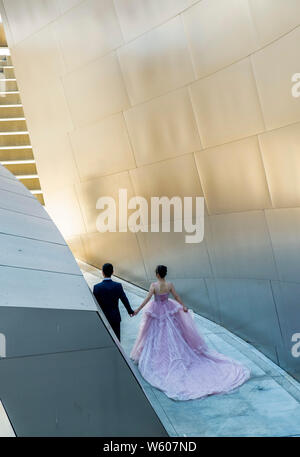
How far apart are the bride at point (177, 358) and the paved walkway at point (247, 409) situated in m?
0.16

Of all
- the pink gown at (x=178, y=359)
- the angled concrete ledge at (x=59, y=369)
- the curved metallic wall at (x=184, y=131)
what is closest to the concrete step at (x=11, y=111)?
the curved metallic wall at (x=184, y=131)

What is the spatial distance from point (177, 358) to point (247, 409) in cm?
163

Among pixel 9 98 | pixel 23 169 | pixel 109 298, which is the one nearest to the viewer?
pixel 109 298

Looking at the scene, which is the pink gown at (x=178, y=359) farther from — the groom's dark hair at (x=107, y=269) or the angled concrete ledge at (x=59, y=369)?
the angled concrete ledge at (x=59, y=369)

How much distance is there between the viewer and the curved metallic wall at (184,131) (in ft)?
27.4

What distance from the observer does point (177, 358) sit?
7.91 meters

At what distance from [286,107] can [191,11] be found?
302cm

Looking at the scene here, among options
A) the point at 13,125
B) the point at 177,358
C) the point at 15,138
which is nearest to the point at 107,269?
the point at 177,358

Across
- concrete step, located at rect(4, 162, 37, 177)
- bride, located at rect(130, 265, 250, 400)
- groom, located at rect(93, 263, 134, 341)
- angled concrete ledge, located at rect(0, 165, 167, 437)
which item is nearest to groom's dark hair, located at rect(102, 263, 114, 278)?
groom, located at rect(93, 263, 134, 341)

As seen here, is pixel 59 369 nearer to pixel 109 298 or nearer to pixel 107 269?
pixel 109 298

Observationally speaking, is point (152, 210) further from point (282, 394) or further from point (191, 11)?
point (282, 394)

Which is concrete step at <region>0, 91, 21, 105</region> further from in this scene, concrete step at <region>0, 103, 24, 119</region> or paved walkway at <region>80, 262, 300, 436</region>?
paved walkway at <region>80, 262, 300, 436</region>

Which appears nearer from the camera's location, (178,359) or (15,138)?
(178,359)
